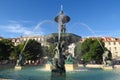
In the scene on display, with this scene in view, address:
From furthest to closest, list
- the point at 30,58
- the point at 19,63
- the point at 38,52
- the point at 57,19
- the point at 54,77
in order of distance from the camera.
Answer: the point at 38,52, the point at 30,58, the point at 19,63, the point at 57,19, the point at 54,77

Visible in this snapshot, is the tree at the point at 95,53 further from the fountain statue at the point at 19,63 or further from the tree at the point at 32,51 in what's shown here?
the fountain statue at the point at 19,63

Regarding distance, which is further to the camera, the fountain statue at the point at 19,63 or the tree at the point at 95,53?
the tree at the point at 95,53

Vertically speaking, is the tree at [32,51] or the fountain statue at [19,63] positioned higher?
the tree at [32,51]

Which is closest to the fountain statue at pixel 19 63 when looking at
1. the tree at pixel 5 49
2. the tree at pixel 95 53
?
the tree at pixel 5 49

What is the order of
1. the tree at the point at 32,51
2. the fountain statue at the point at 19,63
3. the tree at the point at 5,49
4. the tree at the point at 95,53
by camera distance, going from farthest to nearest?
the tree at the point at 32,51 → the tree at the point at 95,53 → the tree at the point at 5,49 → the fountain statue at the point at 19,63

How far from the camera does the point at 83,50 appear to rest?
270ft

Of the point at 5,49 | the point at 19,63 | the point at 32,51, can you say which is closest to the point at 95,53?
the point at 32,51

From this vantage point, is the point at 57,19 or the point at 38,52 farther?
the point at 38,52

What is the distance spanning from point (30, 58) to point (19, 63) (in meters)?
26.3

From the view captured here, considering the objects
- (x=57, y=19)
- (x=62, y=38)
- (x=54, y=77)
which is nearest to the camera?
(x=54, y=77)

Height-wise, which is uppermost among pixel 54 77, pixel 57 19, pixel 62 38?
pixel 57 19

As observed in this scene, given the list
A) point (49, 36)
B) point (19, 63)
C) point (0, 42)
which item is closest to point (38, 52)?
point (0, 42)

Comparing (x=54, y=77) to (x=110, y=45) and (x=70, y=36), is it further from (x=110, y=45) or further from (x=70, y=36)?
(x=110, y=45)

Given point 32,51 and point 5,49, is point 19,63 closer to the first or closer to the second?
point 5,49
